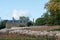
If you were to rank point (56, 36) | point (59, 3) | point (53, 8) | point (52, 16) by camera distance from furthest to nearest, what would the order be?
point (52, 16) → point (53, 8) → point (59, 3) → point (56, 36)

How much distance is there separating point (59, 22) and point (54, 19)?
1377mm

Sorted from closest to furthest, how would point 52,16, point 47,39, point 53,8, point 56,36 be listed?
point 47,39 → point 56,36 → point 53,8 → point 52,16

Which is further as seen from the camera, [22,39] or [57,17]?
[57,17]

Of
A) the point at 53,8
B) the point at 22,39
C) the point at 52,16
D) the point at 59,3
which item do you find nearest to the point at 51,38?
the point at 22,39

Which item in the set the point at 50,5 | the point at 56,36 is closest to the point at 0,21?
the point at 50,5

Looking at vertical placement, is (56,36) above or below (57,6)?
below

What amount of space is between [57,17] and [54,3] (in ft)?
53.0

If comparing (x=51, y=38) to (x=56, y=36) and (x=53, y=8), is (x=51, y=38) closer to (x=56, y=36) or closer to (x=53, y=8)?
(x=56, y=36)

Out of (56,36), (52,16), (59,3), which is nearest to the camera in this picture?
(56,36)

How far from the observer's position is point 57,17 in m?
55.3

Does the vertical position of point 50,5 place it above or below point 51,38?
above

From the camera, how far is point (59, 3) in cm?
3744

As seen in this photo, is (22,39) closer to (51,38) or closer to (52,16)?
(51,38)

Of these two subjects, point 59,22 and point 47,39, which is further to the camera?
point 59,22
